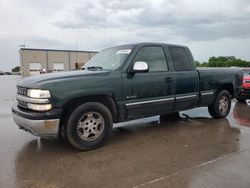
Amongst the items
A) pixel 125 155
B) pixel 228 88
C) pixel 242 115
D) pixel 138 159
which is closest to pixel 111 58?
pixel 125 155

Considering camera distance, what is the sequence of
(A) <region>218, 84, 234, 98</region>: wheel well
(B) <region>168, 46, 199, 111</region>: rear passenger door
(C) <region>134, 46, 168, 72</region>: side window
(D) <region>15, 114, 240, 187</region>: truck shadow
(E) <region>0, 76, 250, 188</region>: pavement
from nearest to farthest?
(E) <region>0, 76, 250, 188</region>: pavement → (D) <region>15, 114, 240, 187</region>: truck shadow → (C) <region>134, 46, 168, 72</region>: side window → (B) <region>168, 46, 199, 111</region>: rear passenger door → (A) <region>218, 84, 234, 98</region>: wheel well

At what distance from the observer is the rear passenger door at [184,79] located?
5.93 m

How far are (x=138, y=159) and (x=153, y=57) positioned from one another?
7.87 ft

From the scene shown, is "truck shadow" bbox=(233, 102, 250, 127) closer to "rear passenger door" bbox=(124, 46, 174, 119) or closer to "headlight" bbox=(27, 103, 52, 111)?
"rear passenger door" bbox=(124, 46, 174, 119)

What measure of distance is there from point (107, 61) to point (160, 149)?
217 cm

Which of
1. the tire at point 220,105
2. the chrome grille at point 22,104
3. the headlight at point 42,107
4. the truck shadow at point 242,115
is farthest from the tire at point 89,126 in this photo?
the truck shadow at point 242,115

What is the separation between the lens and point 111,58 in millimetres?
5559

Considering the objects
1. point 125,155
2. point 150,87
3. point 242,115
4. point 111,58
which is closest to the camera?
point 125,155

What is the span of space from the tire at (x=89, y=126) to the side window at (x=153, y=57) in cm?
137

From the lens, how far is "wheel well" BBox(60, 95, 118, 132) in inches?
174

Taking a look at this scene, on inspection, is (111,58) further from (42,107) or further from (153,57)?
(42,107)

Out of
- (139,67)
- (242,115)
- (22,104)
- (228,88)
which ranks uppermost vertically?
(139,67)

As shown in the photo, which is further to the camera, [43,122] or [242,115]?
[242,115]

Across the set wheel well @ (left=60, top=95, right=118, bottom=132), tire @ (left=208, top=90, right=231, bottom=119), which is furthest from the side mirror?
tire @ (left=208, top=90, right=231, bottom=119)
